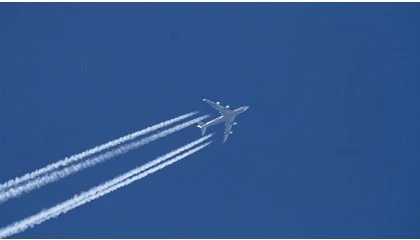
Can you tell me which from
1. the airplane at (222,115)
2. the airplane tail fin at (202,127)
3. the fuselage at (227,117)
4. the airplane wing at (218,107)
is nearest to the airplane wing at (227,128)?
the airplane at (222,115)

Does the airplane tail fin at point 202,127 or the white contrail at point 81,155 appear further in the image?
the airplane tail fin at point 202,127

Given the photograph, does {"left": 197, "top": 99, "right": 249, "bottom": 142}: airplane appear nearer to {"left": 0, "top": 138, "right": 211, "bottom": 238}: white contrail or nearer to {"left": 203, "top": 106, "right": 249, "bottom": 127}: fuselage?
{"left": 203, "top": 106, "right": 249, "bottom": 127}: fuselage

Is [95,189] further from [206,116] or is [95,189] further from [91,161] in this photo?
[206,116]

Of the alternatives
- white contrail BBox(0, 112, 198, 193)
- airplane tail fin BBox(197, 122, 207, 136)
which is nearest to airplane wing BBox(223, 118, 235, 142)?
airplane tail fin BBox(197, 122, 207, 136)

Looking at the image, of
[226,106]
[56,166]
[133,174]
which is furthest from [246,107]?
[56,166]

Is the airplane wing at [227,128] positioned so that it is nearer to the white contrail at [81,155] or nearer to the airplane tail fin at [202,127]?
the airplane tail fin at [202,127]

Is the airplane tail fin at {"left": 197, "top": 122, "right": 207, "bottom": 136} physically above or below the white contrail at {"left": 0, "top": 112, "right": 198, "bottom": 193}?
above
